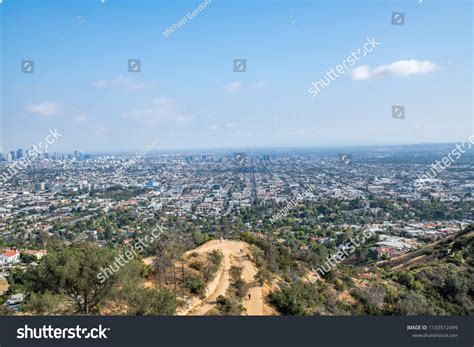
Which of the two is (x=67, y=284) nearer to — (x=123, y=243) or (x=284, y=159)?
(x=123, y=243)

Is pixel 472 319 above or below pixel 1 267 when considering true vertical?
above

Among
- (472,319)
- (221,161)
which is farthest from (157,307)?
(221,161)

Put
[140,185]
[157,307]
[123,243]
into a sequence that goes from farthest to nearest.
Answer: [140,185], [123,243], [157,307]

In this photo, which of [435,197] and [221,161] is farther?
[221,161]

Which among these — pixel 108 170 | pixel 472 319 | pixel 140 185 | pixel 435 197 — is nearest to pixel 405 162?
pixel 435 197

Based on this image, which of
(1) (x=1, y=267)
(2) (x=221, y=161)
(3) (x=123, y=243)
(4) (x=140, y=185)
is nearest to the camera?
(1) (x=1, y=267)

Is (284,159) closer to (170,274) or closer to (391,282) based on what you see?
(391,282)

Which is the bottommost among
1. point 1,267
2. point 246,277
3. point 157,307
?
point 1,267

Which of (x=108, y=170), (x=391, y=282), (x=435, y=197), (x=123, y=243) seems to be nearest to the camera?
(x=391, y=282)

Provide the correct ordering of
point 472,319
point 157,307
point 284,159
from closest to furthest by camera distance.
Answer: point 472,319 < point 157,307 < point 284,159
